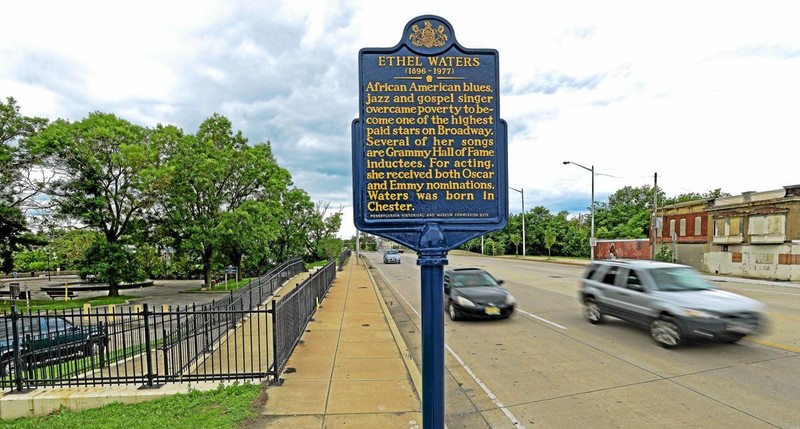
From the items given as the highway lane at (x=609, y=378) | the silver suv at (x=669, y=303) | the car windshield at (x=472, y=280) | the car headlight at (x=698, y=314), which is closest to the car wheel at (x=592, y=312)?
the silver suv at (x=669, y=303)

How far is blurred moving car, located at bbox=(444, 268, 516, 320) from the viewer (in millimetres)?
10945

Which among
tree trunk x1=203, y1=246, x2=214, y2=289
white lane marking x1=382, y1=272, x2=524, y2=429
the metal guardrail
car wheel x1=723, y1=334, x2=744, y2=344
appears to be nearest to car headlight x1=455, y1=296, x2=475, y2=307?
white lane marking x1=382, y1=272, x2=524, y2=429

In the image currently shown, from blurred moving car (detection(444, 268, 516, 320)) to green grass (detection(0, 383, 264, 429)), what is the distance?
21.2 ft

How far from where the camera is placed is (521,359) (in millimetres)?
7711

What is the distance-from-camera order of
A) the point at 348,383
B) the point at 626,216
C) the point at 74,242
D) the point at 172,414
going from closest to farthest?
1. the point at 172,414
2. the point at 348,383
3. the point at 74,242
4. the point at 626,216

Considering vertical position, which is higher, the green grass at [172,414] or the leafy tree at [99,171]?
the leafy tree at [99,171]

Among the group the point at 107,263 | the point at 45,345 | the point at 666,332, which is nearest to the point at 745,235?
the point at 666,332

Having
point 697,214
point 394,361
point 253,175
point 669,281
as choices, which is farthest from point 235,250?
point 697,214

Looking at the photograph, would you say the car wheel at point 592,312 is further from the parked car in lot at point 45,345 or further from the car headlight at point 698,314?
the parked car in lot at point 45,345

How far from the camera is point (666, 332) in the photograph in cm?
800

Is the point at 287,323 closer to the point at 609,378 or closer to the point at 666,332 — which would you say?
the point at 609,378

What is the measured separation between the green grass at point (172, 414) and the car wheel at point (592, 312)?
8423 mm

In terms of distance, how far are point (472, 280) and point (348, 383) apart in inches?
268

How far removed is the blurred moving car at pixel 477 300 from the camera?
431 inches
